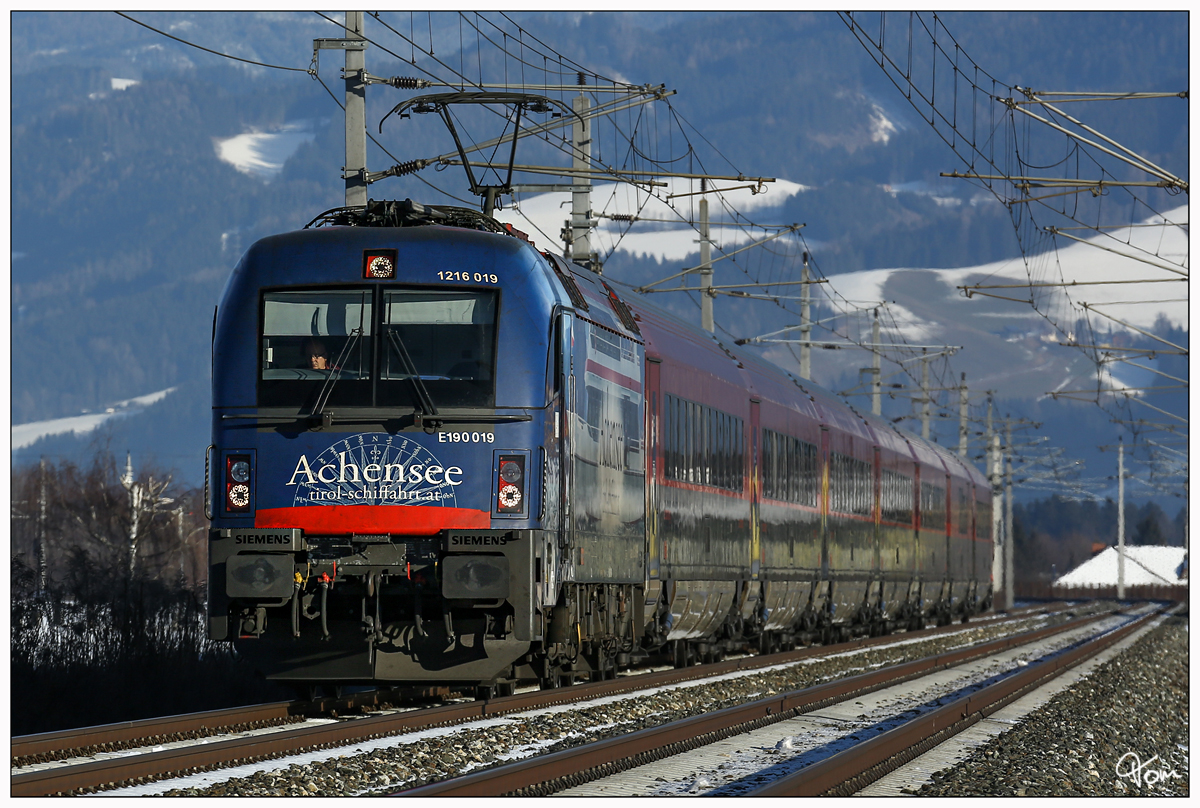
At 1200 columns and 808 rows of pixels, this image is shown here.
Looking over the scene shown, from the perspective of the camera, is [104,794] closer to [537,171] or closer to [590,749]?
[590,749]

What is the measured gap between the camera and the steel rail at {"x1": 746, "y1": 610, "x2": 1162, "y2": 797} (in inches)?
366

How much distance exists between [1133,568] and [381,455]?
15175 centimetres

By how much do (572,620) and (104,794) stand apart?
5.64 m

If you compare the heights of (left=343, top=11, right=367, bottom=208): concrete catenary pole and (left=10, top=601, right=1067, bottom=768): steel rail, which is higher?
(left=343, top=11, right=367, bottom=208): concrete catenary pole

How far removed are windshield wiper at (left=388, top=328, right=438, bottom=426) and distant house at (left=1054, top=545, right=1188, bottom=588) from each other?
14376 centimetres

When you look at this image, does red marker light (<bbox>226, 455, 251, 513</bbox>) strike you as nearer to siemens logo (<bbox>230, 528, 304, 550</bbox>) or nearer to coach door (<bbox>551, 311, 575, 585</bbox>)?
siemens logo (<bbox>230, 528, 304, 550</bbox>)

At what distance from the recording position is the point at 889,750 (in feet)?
38.7

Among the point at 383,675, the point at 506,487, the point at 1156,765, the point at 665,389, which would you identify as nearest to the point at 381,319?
the point at 506,487

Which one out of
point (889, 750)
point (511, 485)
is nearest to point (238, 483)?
point (511, 485)

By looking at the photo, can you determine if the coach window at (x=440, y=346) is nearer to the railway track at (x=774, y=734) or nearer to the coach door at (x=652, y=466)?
the railway track at (x=774, y=734)

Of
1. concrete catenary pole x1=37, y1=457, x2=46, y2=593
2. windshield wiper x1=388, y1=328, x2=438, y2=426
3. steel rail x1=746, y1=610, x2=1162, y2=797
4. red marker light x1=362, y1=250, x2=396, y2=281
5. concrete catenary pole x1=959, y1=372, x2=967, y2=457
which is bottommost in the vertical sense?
steel rail x1=746, y1=610, x2=1162, y2=797

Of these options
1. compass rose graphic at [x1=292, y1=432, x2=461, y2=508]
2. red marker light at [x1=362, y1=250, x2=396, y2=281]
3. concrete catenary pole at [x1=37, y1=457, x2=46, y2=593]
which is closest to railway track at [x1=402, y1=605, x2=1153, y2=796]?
compass rose graphic at [x1=292, y1=432, x2=461, y2=508]

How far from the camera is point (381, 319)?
1292 cm

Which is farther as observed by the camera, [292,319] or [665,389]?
[665,389]
